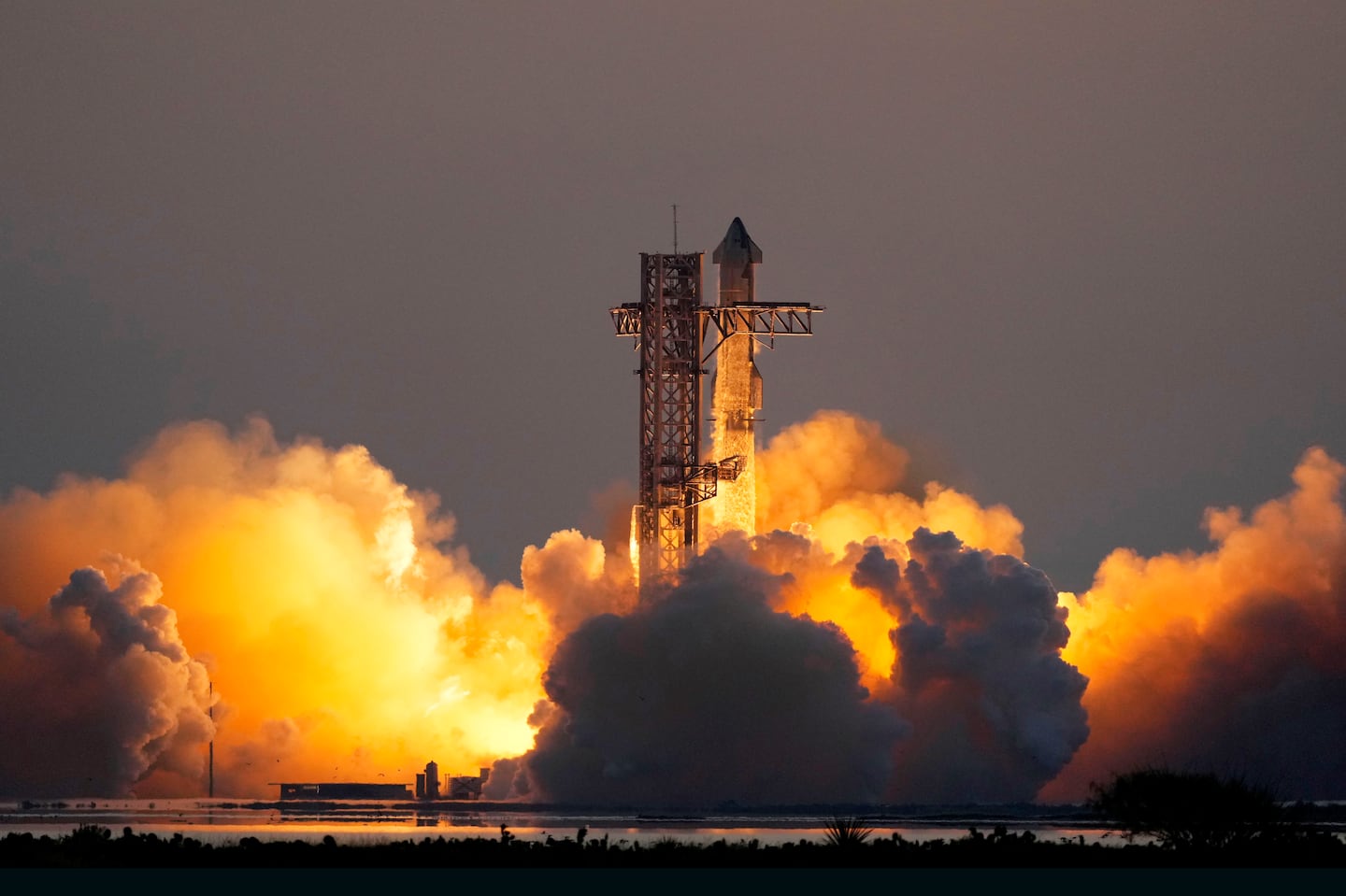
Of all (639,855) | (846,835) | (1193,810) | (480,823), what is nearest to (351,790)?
(480,823)

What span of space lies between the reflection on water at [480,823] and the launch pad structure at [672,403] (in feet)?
36.0

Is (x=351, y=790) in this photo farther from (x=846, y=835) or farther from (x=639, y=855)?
(x=639, y=855)

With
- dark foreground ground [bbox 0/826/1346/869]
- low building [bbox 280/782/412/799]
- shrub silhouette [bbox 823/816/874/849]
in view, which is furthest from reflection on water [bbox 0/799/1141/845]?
dark foreground ground [bbox 0/826/1346/869]

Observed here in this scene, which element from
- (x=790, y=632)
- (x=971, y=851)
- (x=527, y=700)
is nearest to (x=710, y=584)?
(x=790, y=632)

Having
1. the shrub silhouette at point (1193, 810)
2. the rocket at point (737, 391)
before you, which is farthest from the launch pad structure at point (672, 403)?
the shrub silhouette at point (1193, 810)

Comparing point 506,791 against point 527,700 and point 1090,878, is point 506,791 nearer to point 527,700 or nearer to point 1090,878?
point 527,700

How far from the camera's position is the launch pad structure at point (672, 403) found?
175875mm

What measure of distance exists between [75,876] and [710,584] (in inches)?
1724

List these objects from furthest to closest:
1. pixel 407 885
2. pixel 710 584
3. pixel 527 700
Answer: pixel 527 700 → pixel 710 584 → pixel 407 885

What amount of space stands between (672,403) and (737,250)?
751 centimetres

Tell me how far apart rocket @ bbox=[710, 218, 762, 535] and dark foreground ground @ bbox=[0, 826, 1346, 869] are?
1474 inches

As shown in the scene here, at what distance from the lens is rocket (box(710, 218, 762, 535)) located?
178 meters

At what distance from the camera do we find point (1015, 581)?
17450cm

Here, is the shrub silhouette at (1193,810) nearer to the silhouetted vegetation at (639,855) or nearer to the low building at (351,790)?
the silhouetted vegetation at (639,855)
